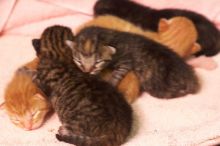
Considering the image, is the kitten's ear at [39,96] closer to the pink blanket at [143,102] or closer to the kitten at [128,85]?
the pink blanket at [143,102]

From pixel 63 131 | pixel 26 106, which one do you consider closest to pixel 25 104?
pixel 26 106

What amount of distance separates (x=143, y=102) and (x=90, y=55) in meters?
0.30

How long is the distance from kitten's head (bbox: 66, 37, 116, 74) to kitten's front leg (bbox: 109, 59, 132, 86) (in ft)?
0.21

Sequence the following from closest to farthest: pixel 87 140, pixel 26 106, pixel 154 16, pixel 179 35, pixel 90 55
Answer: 1. pixel 87 140
2. pixel 26 106
3. pixel 90 55
4. pixel 179 35
5. pixel 154 16

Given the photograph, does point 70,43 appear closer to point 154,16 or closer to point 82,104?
point 82,104

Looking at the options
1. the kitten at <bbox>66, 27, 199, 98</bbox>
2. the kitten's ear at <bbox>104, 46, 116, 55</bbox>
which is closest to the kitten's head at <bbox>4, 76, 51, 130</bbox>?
the kitten at <bbox>66, 27, 199, 98</bbox>

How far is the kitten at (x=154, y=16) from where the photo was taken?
7.07 feet

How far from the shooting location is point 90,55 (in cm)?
180

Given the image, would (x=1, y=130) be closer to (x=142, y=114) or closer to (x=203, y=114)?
(x=142, y=114)

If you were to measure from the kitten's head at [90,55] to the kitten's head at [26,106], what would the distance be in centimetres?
20

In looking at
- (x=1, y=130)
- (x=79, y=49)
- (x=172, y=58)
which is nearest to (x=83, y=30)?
(x=79, y=49)

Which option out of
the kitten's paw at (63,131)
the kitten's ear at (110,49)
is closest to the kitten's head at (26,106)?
the kitten's paw at (63,131)

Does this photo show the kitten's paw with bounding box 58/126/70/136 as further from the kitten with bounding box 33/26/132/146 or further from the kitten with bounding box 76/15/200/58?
the kitten with bounding box 76/15/200/58

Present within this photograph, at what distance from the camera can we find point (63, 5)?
2514 millimetres
